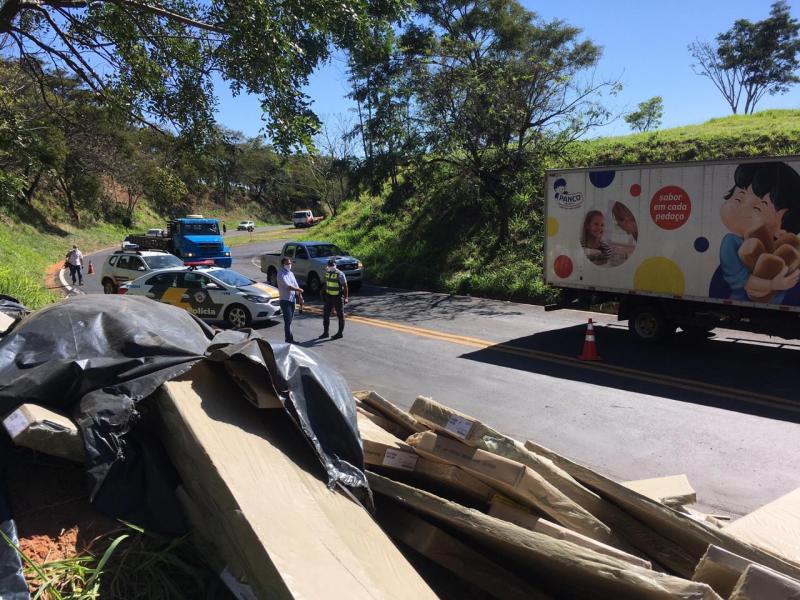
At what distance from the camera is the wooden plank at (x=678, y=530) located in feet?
9.40

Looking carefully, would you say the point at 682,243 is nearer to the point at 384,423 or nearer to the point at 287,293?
the point at 287,293

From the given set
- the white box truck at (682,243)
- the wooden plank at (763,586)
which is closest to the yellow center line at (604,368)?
the white box truck at (682,243)

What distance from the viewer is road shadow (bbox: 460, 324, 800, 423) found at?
8.87 meters

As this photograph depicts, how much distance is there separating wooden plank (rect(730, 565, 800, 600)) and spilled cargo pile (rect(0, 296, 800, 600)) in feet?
0.30

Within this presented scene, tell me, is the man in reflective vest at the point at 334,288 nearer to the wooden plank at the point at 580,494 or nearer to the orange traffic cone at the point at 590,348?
the orange traffic cone at the point at 590,348

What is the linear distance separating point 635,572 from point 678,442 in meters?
5.01

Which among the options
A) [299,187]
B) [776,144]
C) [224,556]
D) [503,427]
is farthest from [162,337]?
[299,187]

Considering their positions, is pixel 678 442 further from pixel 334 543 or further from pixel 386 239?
pixel 386 239

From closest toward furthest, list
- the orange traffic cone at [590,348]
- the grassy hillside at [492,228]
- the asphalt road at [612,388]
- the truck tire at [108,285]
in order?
the asphalt road at [612,388] < the orange traffic cone at [590,348] < the truck tire at [108,285] < the grassy hillside at [492,228]

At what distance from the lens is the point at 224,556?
9.37 feet

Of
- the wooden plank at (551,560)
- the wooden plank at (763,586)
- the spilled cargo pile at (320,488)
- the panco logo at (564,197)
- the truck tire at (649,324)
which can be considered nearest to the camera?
the wooden plank at (763,586)

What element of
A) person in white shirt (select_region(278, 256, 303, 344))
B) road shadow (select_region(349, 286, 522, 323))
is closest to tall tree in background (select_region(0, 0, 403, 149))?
person in white shirt (select_region(278, 256, 303, 344))

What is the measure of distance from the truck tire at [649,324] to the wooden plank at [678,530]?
924cm

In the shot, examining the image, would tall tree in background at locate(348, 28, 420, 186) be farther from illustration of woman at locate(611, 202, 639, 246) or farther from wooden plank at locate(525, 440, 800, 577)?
wooden plank at locate(525, 440, 800, 577)
